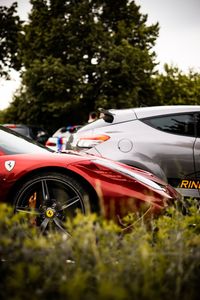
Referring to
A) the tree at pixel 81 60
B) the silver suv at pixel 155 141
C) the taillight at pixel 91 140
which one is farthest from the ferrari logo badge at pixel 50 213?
the tree at pixel 81 60

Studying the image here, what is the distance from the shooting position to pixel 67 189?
155 inches

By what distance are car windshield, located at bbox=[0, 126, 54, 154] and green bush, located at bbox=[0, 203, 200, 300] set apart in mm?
2107

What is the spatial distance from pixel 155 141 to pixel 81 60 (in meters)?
26.4

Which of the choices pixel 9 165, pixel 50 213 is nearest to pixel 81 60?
pixel 9 165

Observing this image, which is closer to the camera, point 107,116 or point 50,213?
point 50,213

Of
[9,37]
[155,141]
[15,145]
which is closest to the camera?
[15,145]

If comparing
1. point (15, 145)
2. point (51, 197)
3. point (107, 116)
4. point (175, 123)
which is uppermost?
point (107, 116)

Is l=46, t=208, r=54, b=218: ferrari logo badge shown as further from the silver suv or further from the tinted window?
the tinted window

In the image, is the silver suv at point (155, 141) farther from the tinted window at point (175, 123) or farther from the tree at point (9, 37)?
the tree at point (9, 37)

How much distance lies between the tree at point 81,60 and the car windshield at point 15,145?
25.5m

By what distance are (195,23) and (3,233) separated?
36080 millimetres

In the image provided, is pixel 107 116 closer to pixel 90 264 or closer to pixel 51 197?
pixel 51 197

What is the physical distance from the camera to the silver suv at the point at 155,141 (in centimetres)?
561

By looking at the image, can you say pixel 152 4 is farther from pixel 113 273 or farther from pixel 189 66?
pixel 113 273
